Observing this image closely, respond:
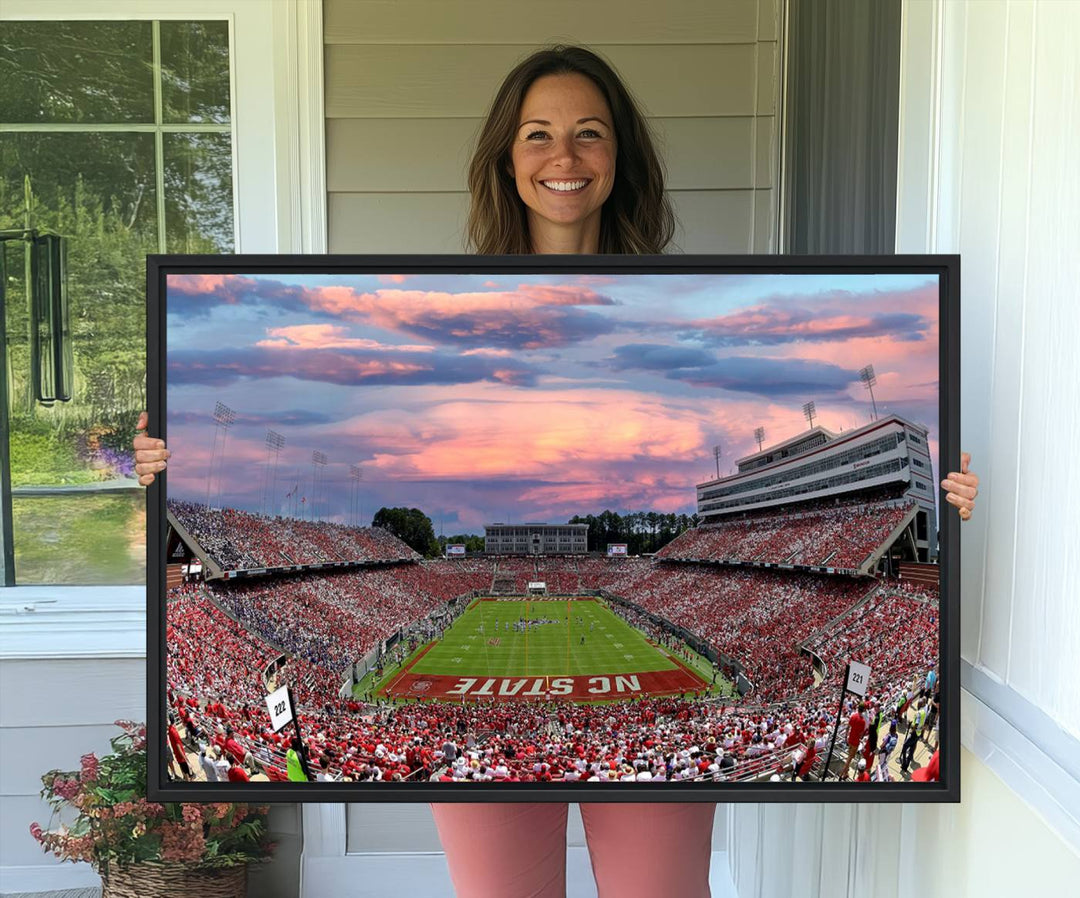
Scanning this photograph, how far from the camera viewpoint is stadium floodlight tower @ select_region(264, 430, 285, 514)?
1138mm

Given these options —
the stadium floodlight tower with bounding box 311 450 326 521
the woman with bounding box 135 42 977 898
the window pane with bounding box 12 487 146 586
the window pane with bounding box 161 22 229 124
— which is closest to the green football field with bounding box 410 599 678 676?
the stadium floodlight tower with bounding box 311 450 326 521

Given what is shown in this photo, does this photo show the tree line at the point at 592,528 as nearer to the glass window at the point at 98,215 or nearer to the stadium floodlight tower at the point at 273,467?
the stadium floodlight tower at the point at 273,467

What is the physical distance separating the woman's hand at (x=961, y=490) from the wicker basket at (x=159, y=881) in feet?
6.29

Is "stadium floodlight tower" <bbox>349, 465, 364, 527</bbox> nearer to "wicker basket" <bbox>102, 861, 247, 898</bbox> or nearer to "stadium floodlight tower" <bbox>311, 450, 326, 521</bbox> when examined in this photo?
"stadium floodlight tower" <bbox>311, 450, 326, 521</bbox>

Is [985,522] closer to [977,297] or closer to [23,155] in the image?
[977,297]

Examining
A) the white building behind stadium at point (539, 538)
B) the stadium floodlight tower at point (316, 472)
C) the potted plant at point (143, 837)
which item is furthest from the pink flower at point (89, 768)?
the white building behind stadium at point (539, 538)

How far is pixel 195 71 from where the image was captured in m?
2.30

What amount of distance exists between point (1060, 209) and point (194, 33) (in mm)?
2202

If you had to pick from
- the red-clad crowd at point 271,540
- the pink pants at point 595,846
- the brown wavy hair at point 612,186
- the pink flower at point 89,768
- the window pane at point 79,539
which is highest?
the brown wavy hair at point 612,186

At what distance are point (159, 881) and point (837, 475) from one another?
6.11 ft

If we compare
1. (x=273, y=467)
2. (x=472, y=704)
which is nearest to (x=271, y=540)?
(x=273, y=467)

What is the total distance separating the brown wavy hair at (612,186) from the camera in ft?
5.02

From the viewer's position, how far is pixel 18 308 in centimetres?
Result: 233

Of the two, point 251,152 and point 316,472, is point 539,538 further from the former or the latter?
point 251,152
